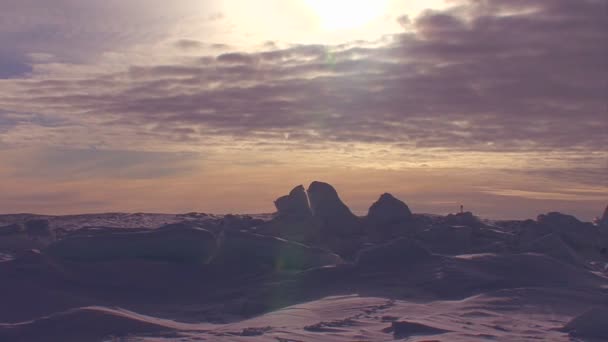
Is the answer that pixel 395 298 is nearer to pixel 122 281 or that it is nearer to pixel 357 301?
pixel 357 301

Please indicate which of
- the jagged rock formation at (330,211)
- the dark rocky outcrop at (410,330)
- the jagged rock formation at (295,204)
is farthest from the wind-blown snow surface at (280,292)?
the jagged rock formation at (295,204)

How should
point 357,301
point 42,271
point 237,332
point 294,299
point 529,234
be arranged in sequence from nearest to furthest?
point 237,332
point 357,301
point 294,299
point 42,271
point 529,234

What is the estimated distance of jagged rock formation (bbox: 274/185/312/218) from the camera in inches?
928

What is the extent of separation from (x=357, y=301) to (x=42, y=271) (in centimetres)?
650

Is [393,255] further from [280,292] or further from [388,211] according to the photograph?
[388,211]

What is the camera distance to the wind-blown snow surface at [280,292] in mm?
8766

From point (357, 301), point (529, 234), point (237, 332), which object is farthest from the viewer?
point (529, 234)

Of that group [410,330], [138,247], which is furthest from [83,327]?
[138,247]

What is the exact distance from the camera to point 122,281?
13500 millimetres

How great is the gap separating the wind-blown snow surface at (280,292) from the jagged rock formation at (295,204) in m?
6.22

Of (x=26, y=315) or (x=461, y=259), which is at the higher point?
(x=461, y=259)

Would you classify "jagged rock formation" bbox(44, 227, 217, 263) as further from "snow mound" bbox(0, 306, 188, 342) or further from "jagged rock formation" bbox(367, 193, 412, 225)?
"jagged rock formation" bbox(367, 193, 412, 225)

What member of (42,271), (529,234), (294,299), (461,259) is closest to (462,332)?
(294,299)

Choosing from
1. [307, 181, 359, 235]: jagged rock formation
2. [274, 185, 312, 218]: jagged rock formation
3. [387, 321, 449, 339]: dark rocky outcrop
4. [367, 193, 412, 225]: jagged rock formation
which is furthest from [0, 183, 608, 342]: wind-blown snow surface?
[274, 185, 312, 218]: jagged rock formation
